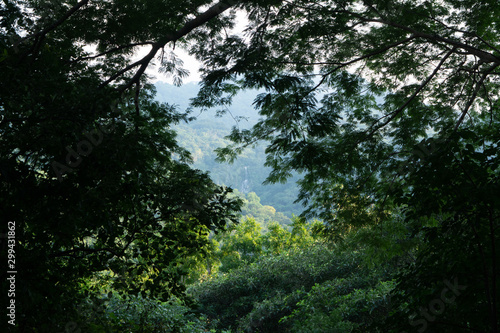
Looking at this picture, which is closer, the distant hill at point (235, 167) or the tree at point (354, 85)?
the tree at point (354, 85)

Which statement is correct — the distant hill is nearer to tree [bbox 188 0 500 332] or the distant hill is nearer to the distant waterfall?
the distant waterfall

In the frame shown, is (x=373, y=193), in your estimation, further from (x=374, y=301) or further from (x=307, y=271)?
(x=307, y=271)

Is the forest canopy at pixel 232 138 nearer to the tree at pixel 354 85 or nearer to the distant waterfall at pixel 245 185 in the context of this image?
the tree at pixel 354 85

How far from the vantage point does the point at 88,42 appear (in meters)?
4.46

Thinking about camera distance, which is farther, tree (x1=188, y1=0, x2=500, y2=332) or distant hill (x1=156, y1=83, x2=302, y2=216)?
distant hill (x1=156, y1=83, x2=302, y2=216)

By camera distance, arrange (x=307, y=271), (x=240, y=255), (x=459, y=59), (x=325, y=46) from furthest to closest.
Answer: (x=240, y=255) → (x=307, y=271) → (x=459, y=59) → (x=325, y=46)

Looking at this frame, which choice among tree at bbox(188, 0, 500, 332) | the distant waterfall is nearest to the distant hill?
the distant waterfall

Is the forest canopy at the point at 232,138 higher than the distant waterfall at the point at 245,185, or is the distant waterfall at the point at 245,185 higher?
the distant waterfall at the point at 245,185

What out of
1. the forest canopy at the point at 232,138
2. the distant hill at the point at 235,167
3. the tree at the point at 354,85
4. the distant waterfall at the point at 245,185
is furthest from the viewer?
the distant waterfall at the point at 245,185

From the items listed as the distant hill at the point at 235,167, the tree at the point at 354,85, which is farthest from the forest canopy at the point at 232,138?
the distant hill at the point at 235,167

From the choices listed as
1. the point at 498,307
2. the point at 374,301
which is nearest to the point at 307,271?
the point at 374,301

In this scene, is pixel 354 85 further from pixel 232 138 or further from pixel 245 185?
pixel 245 185

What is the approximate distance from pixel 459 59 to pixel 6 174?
20.0ft

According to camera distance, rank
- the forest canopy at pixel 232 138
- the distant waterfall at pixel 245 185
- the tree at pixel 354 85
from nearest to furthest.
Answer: the forest canopy at pixel 232 138 → the tree at pixel 354 85 → the distant waterfall at pixel 245 185
